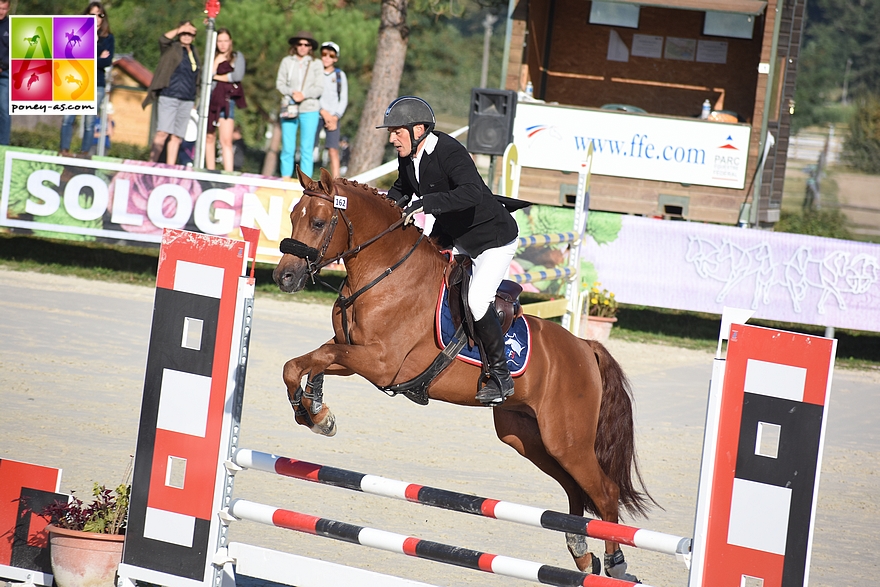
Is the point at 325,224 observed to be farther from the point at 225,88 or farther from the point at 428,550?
the point at 225,88

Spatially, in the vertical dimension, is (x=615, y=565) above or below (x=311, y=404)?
below

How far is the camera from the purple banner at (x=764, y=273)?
1141 cm

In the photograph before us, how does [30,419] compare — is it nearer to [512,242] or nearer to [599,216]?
[512,242]

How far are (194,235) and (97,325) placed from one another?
6241 millimetres

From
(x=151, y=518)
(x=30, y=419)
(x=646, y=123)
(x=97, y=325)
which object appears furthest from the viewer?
(x=646, y=123)

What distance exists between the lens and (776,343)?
323 centimetres

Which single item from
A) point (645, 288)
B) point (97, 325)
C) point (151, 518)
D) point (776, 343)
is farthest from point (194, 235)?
point (645, 288)

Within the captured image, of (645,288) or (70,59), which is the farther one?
(645,288)

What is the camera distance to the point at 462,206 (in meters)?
4.36

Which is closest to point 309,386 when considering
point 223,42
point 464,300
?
point 464,300

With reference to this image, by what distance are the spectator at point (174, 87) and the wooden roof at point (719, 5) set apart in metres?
6.75

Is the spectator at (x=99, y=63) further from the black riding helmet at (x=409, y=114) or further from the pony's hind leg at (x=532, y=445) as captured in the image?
the pony's hind leg at (x=532, y=445)

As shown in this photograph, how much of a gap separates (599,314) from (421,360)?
7292mm

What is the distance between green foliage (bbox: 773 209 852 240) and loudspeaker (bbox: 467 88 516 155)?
9.48 meters
